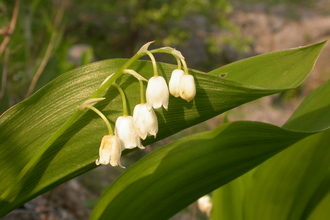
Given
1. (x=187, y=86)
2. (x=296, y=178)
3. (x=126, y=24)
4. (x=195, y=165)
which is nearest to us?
(x=187, y=86)

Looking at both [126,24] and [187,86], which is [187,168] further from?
[126,24]

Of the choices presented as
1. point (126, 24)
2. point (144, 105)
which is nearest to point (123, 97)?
point (144, 105)

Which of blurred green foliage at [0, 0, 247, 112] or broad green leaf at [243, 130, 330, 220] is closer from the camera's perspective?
broad green leaf at [243, 130, 330, 220]

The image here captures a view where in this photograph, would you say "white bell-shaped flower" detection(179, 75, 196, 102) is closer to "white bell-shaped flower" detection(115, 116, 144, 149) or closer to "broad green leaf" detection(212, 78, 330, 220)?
"white bell-shaped flower" detection(115, 116, 144, 149)

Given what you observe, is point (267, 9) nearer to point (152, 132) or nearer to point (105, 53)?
point (105, 53)

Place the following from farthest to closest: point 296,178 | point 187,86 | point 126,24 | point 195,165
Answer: point 126,24 < point 296,178 < point 195,165 < point 187,86

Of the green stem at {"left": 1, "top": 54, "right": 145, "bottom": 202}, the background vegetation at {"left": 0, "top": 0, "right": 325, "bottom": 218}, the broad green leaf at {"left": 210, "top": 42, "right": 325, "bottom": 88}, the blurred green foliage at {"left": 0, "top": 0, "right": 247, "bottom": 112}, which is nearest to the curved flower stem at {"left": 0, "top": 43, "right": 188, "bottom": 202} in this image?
the green stem at {"left": 1, "top": 54, "right": 145, "bottom": 202}
